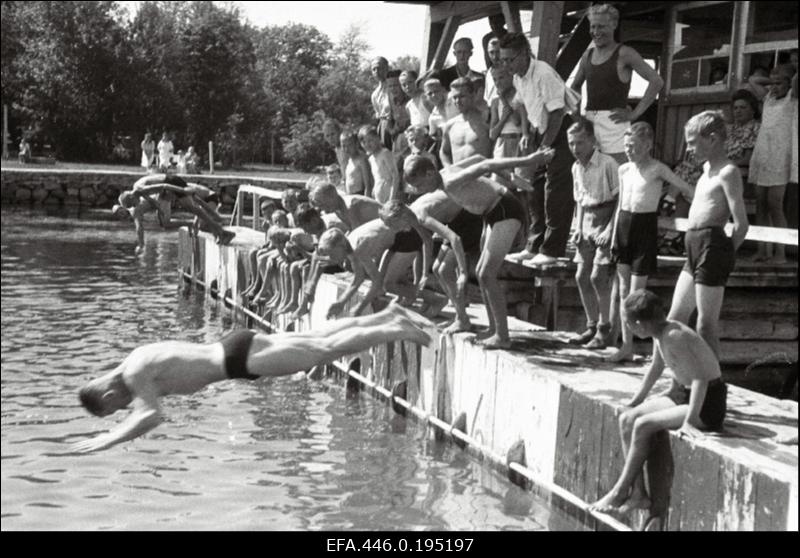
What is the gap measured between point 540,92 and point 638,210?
2.93 metres

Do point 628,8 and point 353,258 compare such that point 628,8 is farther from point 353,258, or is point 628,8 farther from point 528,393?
point 528,393

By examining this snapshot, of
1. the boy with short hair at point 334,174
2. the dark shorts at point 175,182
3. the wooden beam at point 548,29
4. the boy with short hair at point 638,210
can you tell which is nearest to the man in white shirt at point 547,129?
the wooden beam at point 548,29

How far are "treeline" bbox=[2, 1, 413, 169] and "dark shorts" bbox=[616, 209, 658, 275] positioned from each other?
5265 cm

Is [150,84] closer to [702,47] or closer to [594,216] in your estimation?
[702,47]

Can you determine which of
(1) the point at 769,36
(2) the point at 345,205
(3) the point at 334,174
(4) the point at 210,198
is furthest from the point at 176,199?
(1) the point at 769,36

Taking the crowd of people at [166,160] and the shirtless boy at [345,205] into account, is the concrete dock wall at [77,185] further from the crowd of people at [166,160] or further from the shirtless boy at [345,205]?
the shirtless boy at [345,205]

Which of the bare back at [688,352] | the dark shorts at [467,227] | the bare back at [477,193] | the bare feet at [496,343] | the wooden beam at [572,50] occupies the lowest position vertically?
the bare feet at [496,343]

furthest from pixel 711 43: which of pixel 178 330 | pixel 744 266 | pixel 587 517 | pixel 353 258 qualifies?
pixel 178 330

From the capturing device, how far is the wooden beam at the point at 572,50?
1506cm

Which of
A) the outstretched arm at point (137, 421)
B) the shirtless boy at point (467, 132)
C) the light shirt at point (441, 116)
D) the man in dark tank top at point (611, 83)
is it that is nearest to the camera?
the outstretched arm at point (137, 421)

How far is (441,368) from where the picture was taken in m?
11.3

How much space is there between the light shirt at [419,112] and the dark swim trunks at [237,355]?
25.3ft

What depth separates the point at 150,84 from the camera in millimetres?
60844

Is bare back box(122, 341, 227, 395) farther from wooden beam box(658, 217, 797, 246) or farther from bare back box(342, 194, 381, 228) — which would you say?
bare back box(342, 194, 381, 228)
